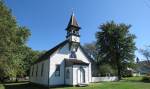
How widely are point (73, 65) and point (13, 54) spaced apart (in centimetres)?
965

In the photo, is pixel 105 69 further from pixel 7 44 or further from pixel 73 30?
pixel 7 44

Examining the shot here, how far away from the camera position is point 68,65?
3095cm

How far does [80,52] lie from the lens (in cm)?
3506

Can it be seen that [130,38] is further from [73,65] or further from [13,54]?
[13,54]

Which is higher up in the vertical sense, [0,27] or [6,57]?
[0,27]

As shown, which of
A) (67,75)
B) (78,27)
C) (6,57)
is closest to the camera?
(6,57)

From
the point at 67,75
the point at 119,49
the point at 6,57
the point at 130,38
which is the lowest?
the point at 67,75

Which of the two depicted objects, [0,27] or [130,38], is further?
[130,38]

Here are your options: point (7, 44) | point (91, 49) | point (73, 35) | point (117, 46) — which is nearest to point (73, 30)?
point (73, 35)

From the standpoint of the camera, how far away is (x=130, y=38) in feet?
162

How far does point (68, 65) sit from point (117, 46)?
72.5ft

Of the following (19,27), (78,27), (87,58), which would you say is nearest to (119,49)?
(87,58)

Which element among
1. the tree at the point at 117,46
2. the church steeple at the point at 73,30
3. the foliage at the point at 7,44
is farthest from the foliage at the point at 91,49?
the foliage at the point at 7,44

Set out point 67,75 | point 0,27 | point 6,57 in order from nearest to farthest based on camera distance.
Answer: point 0,27
point 6,57
point 67,75
